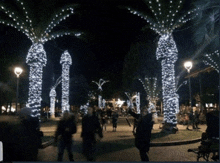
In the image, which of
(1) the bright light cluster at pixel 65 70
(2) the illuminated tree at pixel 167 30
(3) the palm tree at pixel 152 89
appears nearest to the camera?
(2) the illuminated tree at pixel 167 30

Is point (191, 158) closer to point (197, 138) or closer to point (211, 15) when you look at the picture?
point (197, 138)

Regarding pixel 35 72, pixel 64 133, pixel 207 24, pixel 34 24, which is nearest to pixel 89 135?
pixel 64 133

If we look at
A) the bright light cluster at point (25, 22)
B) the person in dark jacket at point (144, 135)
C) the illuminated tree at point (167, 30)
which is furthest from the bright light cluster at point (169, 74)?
the person in dark jacket at point (144, 135)

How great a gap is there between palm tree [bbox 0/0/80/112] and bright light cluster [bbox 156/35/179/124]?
5976mm

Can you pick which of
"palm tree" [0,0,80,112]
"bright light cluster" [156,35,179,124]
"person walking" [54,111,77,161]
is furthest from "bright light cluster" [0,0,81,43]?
"person walking" [54,111,77,161]

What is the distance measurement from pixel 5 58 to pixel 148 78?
52.9 ft

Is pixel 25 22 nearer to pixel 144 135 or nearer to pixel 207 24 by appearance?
pixel 144 135

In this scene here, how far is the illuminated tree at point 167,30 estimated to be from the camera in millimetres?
15781

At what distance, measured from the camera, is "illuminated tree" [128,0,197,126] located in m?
15.8

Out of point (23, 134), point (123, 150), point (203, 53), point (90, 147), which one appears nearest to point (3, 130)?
point (23, 134)

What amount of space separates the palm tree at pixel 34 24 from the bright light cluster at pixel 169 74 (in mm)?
5976

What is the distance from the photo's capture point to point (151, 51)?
106 feet

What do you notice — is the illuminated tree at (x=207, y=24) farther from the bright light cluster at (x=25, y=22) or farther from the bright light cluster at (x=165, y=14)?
the bright light cluster at (x=25, y=22)

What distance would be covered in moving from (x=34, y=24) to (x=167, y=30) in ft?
25.1
